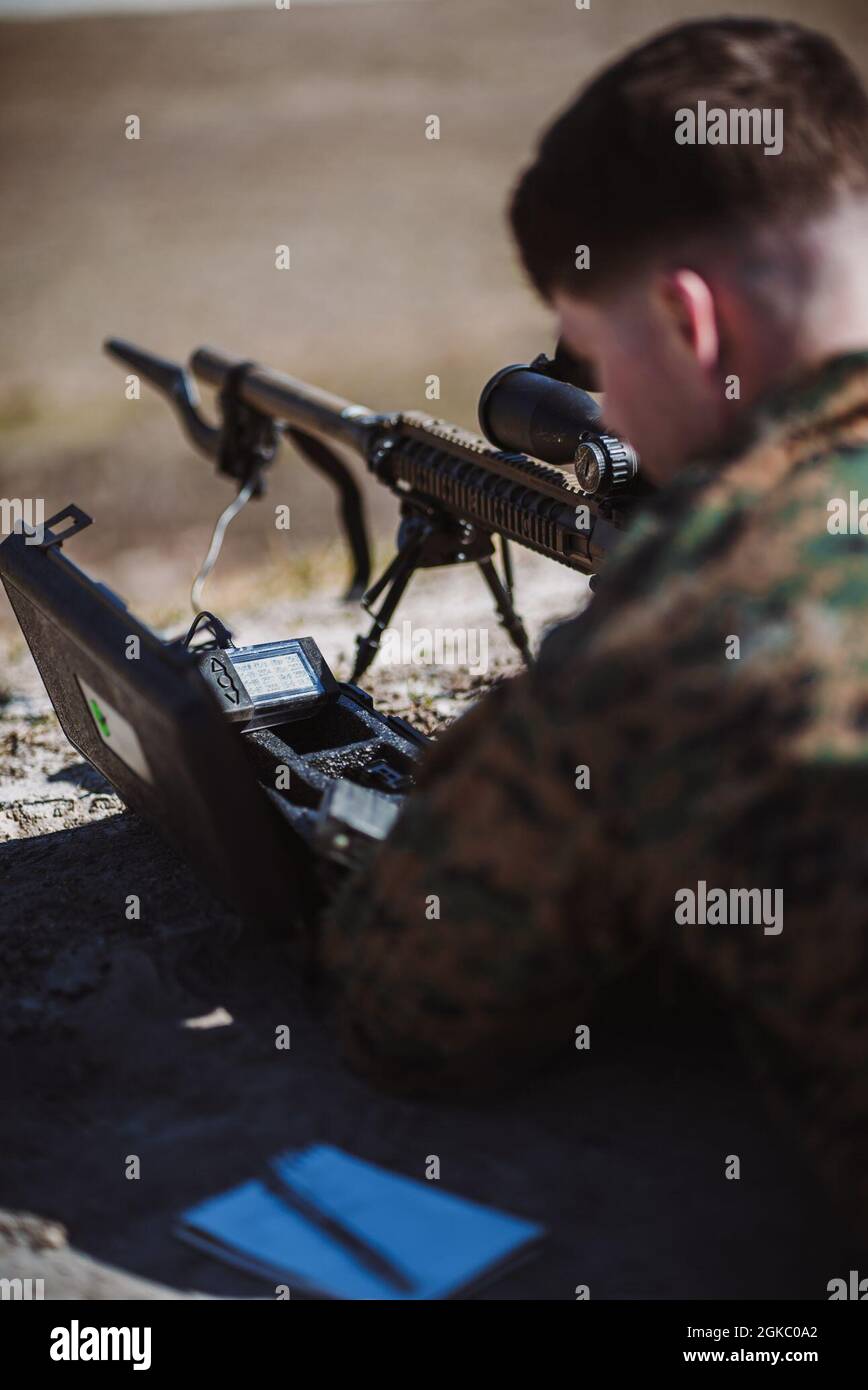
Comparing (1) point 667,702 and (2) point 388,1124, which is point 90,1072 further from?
(1) point 667,702

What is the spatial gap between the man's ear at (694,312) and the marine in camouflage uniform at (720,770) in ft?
0.38

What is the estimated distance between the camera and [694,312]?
1.69 m

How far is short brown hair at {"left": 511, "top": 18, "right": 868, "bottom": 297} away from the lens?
64.7 inches

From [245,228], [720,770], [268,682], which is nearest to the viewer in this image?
[720,770]

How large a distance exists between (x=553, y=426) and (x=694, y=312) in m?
1.83

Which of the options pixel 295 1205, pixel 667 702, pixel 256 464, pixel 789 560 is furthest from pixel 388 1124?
pixel 256 464

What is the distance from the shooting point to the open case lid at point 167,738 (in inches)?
89.5

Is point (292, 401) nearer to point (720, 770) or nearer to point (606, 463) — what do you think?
point (606, 463)

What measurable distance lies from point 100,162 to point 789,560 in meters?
30.6

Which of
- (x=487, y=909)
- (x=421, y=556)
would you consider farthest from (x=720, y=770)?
(x=421, y=556)
